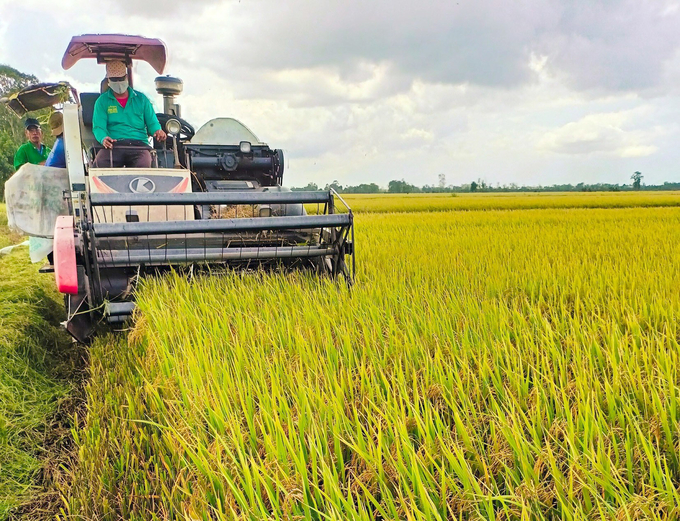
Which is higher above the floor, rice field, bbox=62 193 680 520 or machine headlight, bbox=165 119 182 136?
machine headlight, bbox=165 119 182 136

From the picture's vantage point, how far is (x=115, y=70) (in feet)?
15.5

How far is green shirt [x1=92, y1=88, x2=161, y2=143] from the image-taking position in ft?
14.8

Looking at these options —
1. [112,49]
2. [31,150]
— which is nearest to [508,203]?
[31,150]

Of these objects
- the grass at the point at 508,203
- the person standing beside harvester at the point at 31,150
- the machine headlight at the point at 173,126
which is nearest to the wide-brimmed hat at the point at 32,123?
the person standing beside harvester at the point at 31,150

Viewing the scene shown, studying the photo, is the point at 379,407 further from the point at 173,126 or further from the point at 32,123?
the point at 32,123

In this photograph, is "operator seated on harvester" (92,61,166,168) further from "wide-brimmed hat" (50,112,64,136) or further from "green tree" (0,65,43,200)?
"green tree" (0,65,43,200)

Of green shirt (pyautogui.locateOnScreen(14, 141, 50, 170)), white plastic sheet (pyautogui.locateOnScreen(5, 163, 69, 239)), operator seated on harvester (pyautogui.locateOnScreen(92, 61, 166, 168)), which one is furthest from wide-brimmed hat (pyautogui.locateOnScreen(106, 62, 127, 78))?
green shirt (pyautogui.locateOnScreen(14, 141, 50, 170))

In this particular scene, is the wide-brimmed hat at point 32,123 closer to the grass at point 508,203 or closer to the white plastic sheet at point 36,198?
the white plastic sheet at point 36,198

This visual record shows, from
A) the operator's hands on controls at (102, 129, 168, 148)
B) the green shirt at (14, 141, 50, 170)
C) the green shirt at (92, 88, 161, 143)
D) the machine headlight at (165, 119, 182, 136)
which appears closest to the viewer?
the operator's hands on controls at (102, 129, 168, 148)

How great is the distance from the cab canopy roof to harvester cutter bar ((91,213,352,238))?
240 centimetres

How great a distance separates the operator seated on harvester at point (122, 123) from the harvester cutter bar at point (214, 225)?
1502 millimetres

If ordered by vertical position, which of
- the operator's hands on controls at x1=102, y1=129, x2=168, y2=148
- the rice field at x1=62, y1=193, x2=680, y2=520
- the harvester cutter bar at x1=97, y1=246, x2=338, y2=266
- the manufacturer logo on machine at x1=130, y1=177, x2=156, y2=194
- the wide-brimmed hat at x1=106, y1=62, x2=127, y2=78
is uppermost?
the wide-brimmed hat at x1=106, y1=62, x2=127, y2=78

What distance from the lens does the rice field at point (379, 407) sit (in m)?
1.26

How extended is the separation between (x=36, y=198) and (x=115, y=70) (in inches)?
58.1
